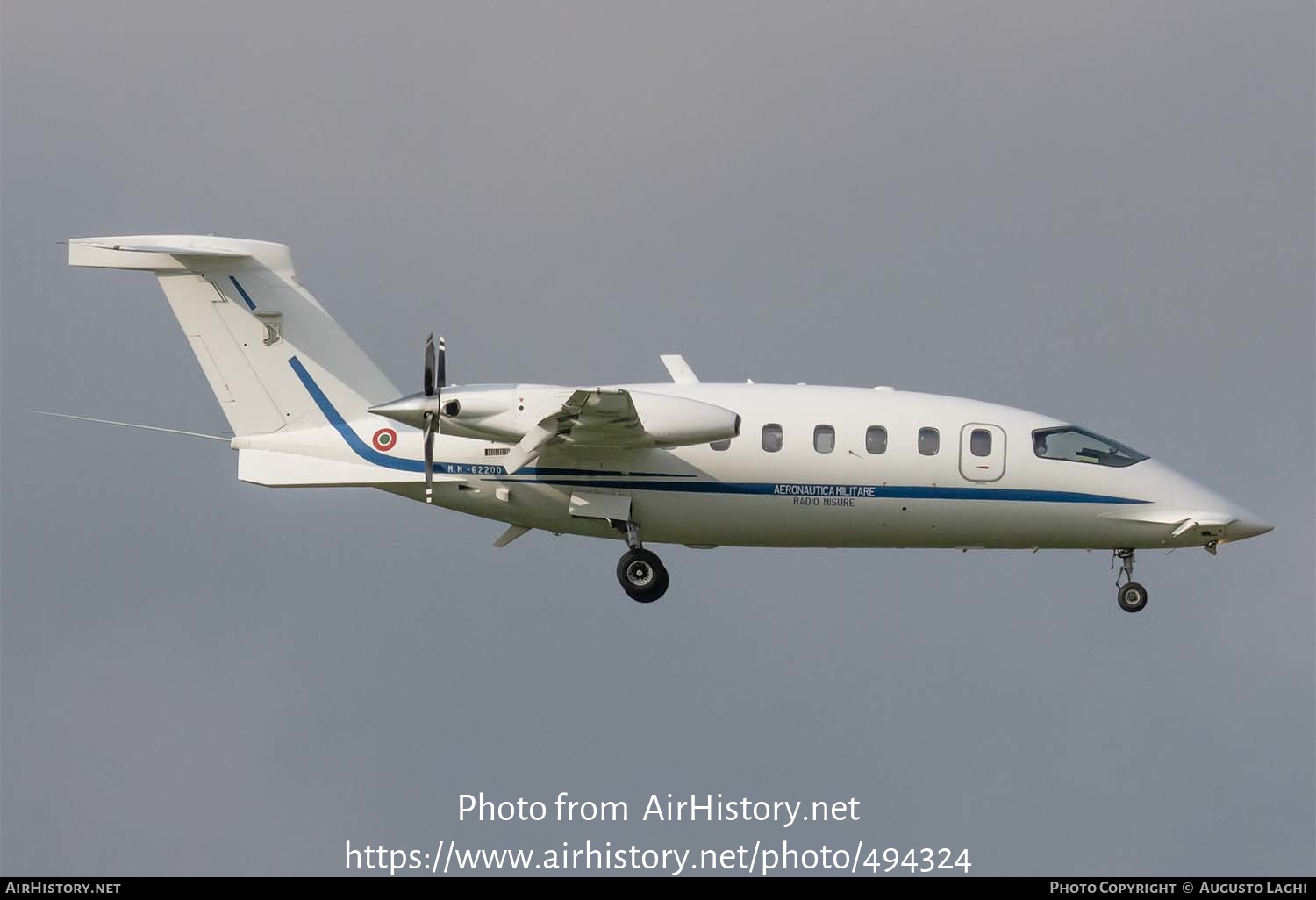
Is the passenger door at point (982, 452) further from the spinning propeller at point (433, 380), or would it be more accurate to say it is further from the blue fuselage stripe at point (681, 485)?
the spinning propeller at point (433, 380)

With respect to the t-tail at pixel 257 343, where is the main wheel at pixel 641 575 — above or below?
below

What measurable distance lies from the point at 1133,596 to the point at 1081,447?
128 inches

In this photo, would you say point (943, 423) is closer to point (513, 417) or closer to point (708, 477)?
point (708, 477)

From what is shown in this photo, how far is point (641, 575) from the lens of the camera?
3953 centimetres

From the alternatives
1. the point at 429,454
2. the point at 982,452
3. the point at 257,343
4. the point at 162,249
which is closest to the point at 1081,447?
the point at 982,452

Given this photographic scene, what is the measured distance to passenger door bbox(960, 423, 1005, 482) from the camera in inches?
1549

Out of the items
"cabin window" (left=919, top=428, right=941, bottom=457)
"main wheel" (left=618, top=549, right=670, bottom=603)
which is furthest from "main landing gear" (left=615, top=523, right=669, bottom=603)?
"cabin window" (left=919, top=428, right=941, bottom=457)

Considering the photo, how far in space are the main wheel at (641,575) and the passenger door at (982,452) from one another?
6085 mm

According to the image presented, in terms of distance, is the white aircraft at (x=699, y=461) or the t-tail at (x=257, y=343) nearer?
the white aircraft at (x=699, y=461)

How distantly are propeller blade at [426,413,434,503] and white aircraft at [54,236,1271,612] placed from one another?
18cm

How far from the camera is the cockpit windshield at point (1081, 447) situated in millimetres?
39969

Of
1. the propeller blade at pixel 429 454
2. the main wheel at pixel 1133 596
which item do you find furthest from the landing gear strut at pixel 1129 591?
the propeller blade at pixel 429 454

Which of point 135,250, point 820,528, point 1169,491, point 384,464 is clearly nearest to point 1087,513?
point 1169,491

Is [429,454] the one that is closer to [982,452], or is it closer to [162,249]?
[162,249]
